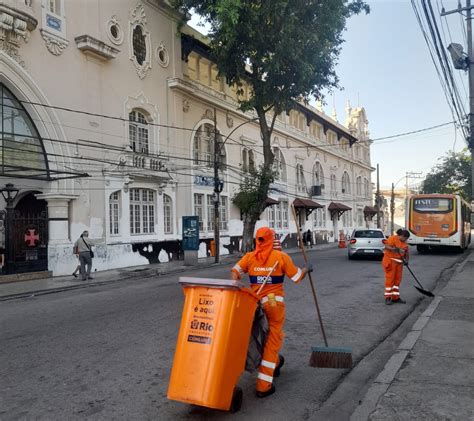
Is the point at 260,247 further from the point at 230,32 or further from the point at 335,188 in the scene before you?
the point at 335,188

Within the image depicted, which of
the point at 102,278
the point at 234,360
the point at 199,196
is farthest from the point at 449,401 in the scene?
the point at 199,196

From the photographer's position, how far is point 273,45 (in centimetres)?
2086

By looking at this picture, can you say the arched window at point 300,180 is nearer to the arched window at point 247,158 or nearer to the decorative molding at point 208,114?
the arched window at point 247,158

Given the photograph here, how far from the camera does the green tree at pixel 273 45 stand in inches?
782

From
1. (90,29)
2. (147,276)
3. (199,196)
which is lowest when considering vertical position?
(147,276)

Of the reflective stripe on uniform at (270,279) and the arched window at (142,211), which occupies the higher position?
the arched window at (142,211)

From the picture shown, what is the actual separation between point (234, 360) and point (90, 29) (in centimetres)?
1825

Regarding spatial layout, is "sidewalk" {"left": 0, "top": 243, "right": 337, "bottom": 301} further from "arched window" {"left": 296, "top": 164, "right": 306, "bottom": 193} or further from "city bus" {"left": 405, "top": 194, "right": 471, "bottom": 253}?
"arched window" {"left": 296, "top": 164, "right": 306, "bottom": 193}

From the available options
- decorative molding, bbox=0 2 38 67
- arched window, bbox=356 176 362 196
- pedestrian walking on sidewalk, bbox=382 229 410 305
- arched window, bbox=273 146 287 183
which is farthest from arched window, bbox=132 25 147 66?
arched window, bbox=356 176 362 196

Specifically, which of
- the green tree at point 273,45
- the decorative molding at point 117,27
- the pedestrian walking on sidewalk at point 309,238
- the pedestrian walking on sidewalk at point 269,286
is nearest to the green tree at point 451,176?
the pedestrian walking on sidewalk at point 309,238

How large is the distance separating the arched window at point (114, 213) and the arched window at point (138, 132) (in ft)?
8.05

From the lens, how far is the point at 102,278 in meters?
15.9

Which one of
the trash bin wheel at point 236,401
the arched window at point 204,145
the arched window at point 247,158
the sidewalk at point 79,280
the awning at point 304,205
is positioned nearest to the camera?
the trash bin wheel at point 236,401

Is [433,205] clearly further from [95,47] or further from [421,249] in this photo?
[95,47]
